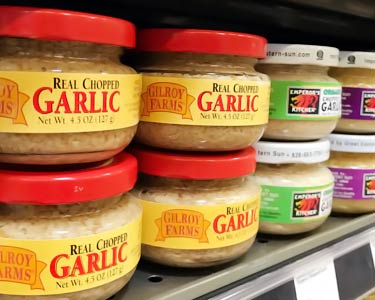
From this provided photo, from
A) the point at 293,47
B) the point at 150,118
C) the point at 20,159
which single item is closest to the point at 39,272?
the point at 20,159

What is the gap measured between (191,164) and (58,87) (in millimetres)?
232

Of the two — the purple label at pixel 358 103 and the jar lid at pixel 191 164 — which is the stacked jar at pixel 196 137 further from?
the purple label at pixel 358 103

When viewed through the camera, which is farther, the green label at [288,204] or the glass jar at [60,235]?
the green label at [288,204]

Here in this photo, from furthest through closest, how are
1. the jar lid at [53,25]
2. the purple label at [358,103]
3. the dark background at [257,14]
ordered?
the purple label at [358,103] < the dark background at [257,14] < the jar lid at [53,25]

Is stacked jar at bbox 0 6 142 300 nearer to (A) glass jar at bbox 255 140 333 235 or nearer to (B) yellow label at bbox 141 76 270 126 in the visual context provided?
(B) yellow label at bbox 141 76 270 126

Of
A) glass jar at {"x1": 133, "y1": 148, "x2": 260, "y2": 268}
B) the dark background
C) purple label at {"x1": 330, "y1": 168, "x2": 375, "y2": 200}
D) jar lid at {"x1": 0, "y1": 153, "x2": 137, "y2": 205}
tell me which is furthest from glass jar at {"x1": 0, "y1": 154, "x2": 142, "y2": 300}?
purple label at {"x1": 330, "y1": 168, "x2": 375, "y2": 200}

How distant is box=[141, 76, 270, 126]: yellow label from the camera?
2.24 ft

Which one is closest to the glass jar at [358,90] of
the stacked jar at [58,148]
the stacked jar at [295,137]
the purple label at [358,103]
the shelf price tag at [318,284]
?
the purple label at [358,103]

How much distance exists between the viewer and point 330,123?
35.4 inches

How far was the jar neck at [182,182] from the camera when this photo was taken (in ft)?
2.39

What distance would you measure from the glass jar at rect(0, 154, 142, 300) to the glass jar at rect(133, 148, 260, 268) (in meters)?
0.10

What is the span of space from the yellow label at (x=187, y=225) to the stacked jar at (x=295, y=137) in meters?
0.17

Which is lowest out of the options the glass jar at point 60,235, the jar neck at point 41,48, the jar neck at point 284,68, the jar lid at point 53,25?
the glass jar at point 60,235

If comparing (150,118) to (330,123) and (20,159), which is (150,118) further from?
(330,123)
